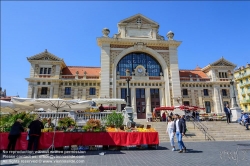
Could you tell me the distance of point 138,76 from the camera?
29875 mm

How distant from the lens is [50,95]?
28281mm

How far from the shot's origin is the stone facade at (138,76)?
2892cm

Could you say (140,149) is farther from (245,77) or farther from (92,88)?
(245,77)

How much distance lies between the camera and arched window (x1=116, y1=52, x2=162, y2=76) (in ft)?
101

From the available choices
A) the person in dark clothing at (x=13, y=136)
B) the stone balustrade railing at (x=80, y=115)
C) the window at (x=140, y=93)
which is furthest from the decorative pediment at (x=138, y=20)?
the person in dark clothing at (x=13, y=136)

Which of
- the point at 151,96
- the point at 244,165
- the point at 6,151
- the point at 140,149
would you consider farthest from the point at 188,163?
the point at 151,96

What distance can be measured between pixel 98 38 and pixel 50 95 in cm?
1289

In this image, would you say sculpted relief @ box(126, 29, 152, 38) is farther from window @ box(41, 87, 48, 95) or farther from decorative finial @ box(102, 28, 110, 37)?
window @ box(41, 87, 48, 95)

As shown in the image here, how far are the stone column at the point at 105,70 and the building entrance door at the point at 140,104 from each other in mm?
5443

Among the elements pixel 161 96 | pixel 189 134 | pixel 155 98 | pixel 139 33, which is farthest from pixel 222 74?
pixel 189 134

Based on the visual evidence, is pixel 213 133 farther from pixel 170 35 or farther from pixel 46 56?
pixel 46 56

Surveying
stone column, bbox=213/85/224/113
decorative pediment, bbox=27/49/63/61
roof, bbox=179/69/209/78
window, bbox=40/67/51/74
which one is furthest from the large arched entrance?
window, bbox=40/67/51/74

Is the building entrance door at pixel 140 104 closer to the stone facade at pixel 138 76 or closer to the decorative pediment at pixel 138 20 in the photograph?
the stone facade at pixel 138 76

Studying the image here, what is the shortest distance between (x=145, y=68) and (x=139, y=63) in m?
1.45
